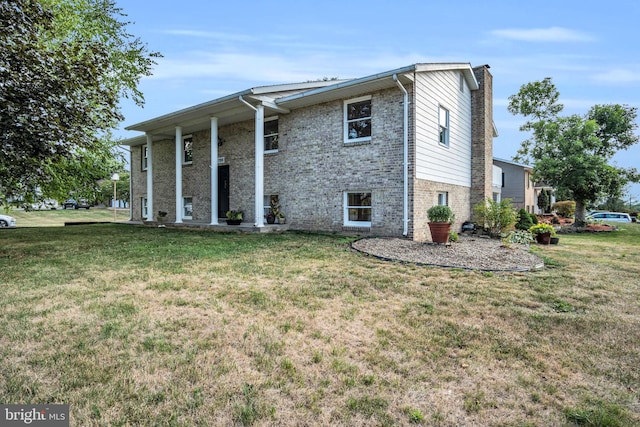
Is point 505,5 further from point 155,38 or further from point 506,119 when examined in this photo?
point 506,119

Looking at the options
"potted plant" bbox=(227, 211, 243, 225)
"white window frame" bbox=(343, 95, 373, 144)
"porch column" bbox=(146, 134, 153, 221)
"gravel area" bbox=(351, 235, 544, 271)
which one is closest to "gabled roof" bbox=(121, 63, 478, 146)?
"white window frame" bbox=(343, 95, 373, 144)

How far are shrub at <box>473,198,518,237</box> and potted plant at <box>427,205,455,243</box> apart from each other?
4.23m

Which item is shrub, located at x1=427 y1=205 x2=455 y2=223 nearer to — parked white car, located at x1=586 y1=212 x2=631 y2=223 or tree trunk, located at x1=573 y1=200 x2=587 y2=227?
tree trunk, located at x1=573 y1=200 x2=587 y2=227

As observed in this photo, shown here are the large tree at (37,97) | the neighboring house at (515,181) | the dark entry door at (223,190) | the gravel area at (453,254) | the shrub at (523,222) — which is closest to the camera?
the large tree at (37,97)

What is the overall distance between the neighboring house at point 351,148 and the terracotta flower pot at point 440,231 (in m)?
0.88

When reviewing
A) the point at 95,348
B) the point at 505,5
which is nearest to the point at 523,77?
the point at 505,5

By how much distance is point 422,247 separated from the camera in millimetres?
8445

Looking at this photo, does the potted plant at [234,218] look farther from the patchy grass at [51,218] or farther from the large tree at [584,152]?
the large tree at [584,152]

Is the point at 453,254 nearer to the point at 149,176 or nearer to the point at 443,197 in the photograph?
the point at 443,197

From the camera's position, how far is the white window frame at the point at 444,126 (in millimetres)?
11636

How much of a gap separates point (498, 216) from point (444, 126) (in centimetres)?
370

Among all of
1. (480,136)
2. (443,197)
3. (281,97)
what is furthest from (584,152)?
(281,97)

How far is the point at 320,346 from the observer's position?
10.5ft

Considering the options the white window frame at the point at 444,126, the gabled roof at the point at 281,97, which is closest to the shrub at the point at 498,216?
the white window frame at the point at 444,126
